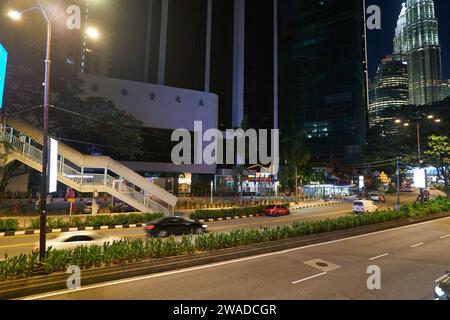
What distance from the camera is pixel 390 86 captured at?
15312 cm

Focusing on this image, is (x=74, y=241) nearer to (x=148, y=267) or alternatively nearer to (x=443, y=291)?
(x=148, y=267)

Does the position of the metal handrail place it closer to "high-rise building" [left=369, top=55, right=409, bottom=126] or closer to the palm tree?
the palm tree

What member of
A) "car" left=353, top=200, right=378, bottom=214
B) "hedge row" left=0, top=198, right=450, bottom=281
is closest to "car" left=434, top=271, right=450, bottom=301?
"hedge row" left=0, top=198, right=450, bottom=281

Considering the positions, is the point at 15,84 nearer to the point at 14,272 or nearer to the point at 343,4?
the point at 14,272

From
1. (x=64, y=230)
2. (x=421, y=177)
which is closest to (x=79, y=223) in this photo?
(x=64, y=230)

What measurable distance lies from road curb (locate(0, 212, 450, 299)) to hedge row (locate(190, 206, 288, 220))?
11.0 metres

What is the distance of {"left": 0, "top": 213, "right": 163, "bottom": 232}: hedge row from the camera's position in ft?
53.9

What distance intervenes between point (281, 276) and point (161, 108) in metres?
40.0

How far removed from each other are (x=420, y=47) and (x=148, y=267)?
7166 inches

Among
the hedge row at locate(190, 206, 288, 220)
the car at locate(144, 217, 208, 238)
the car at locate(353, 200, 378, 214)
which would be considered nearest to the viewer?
the car at locate(144, 217, 208, 238)

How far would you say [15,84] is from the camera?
23656mm

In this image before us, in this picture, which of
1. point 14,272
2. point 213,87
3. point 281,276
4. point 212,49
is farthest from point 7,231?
point 212,49

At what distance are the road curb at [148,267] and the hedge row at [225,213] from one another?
11.0 m
